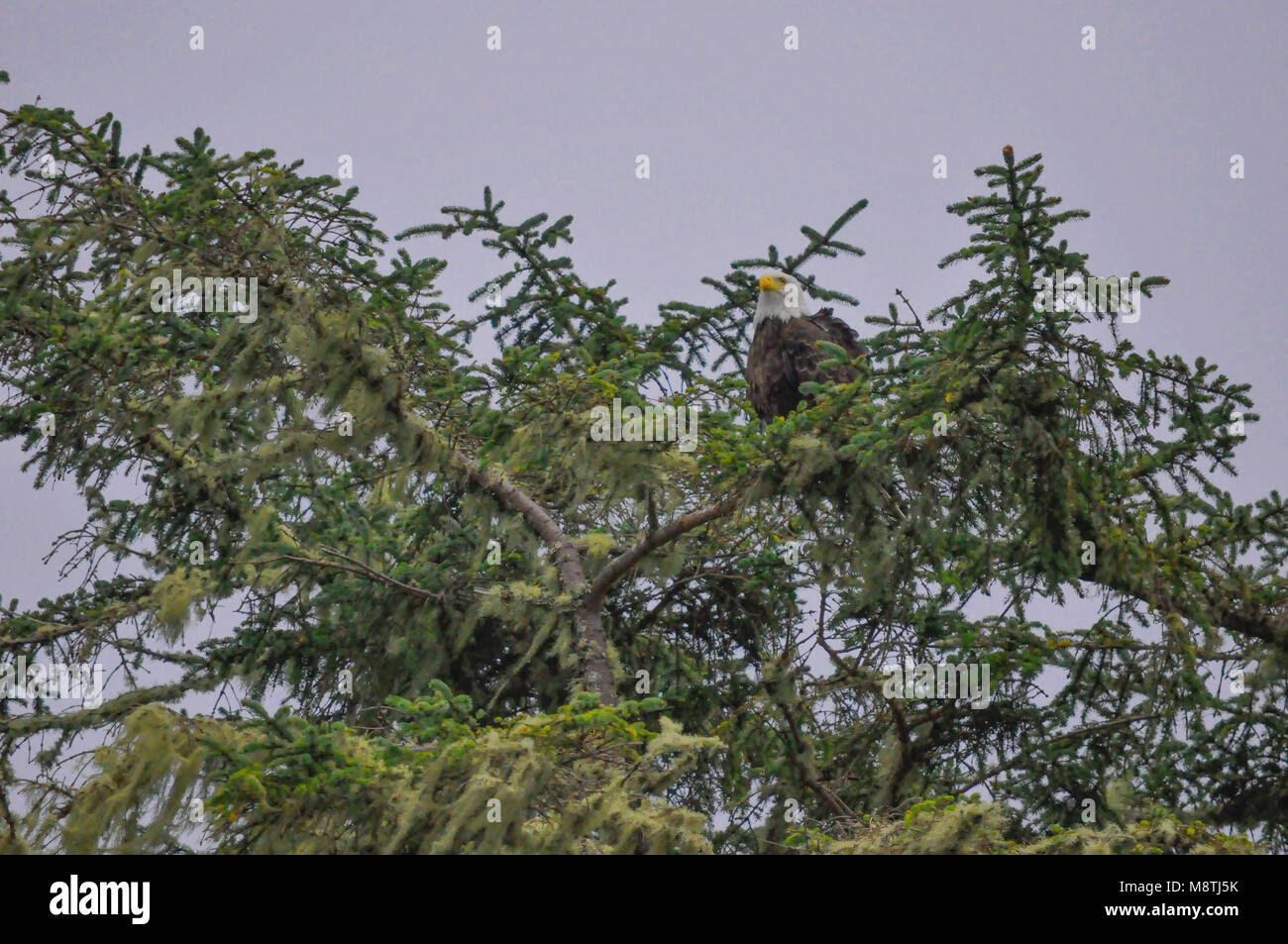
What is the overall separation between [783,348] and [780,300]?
1.56 feet

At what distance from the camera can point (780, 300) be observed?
1105 cm

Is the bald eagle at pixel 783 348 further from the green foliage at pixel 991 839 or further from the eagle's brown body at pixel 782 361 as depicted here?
the green foliage at pixel 991 839

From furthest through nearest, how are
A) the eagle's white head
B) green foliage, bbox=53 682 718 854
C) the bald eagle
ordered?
the eagle's white head → the bald eagle → green foliage, bbox=53 682 718 854

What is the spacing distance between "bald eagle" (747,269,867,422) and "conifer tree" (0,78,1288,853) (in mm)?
493

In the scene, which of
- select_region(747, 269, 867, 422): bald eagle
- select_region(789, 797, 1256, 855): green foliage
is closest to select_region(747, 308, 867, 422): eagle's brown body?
select_region(747, 269, 867, 422): bald eagle

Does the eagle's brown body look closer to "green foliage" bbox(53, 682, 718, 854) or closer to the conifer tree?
the conifer tree

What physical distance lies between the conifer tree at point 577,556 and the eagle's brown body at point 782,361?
1.59ft

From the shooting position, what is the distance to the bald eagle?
35.0ft

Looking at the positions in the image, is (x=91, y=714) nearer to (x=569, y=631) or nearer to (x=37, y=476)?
(x=37, y=476)

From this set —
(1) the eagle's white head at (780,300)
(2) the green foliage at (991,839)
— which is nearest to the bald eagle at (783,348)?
(1) the eagle's white head at (780,300)

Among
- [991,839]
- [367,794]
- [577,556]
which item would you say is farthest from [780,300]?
[367,794]

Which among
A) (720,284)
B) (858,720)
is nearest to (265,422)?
(720,284)

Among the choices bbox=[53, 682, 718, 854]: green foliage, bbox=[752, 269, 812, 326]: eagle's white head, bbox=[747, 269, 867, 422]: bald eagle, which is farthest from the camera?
bbox=[752, 269, 812, 326]: eagle's white head

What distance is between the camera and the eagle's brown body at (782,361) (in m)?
10.7
